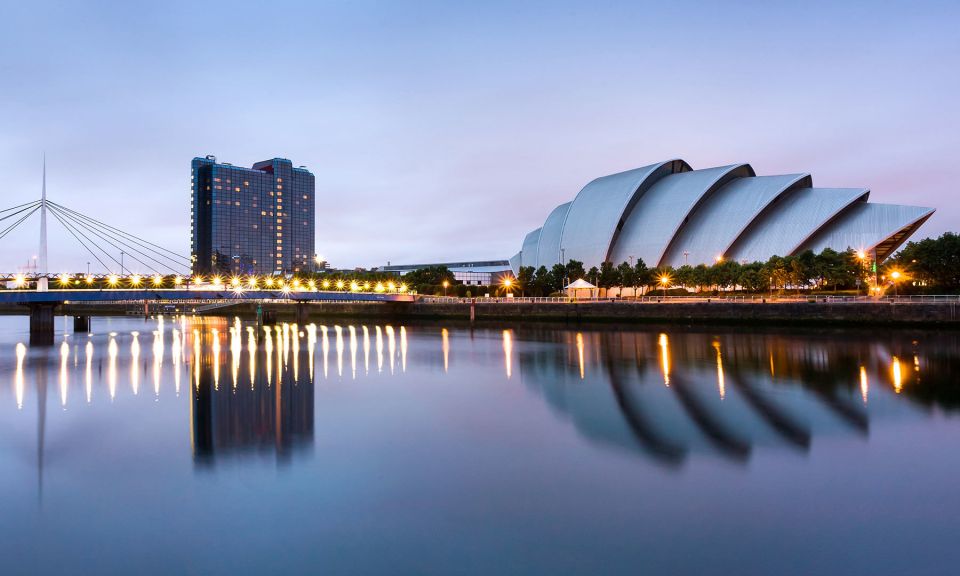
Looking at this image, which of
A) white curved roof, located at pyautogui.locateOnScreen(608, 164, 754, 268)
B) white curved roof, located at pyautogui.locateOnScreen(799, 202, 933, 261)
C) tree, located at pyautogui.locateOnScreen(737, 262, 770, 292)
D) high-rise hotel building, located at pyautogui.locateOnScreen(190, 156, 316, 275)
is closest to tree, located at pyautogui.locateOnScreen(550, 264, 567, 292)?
white curved roof, located at pyautogui.locateOnScreen(608, 164, 754, 268)

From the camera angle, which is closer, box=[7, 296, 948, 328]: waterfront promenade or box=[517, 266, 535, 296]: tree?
box=[7, 296, 948, 328]: waterfront promenade

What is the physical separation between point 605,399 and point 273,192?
516 ft

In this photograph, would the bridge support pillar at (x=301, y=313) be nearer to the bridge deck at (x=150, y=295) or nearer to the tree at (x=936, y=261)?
the bridge deck at (x=150, y=295)

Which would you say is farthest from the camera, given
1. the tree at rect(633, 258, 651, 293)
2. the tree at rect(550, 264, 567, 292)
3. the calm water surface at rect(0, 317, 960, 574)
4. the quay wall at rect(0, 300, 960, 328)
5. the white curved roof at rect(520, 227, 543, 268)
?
the white curved roof at rect(520, 227, 543, 268)

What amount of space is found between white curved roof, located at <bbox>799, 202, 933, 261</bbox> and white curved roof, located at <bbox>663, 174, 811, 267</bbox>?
5.58 meters

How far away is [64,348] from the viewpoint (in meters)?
32.4

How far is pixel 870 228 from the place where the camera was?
52844 mm

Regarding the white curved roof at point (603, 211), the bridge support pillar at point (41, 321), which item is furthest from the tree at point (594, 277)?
the bridge support pillar at point (41, 321)

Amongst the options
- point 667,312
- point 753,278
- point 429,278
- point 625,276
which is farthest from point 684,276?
point 429,278

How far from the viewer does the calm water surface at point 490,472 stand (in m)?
6.19

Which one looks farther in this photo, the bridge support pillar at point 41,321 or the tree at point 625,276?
the tree at point 625,276

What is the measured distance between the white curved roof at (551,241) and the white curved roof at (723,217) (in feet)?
45.5

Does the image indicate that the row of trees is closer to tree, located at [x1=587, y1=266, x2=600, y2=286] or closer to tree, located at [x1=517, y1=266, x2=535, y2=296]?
tree, located at [x1=587, y1=266, x2=600, y2=286]

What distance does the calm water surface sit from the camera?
619 centimetres
